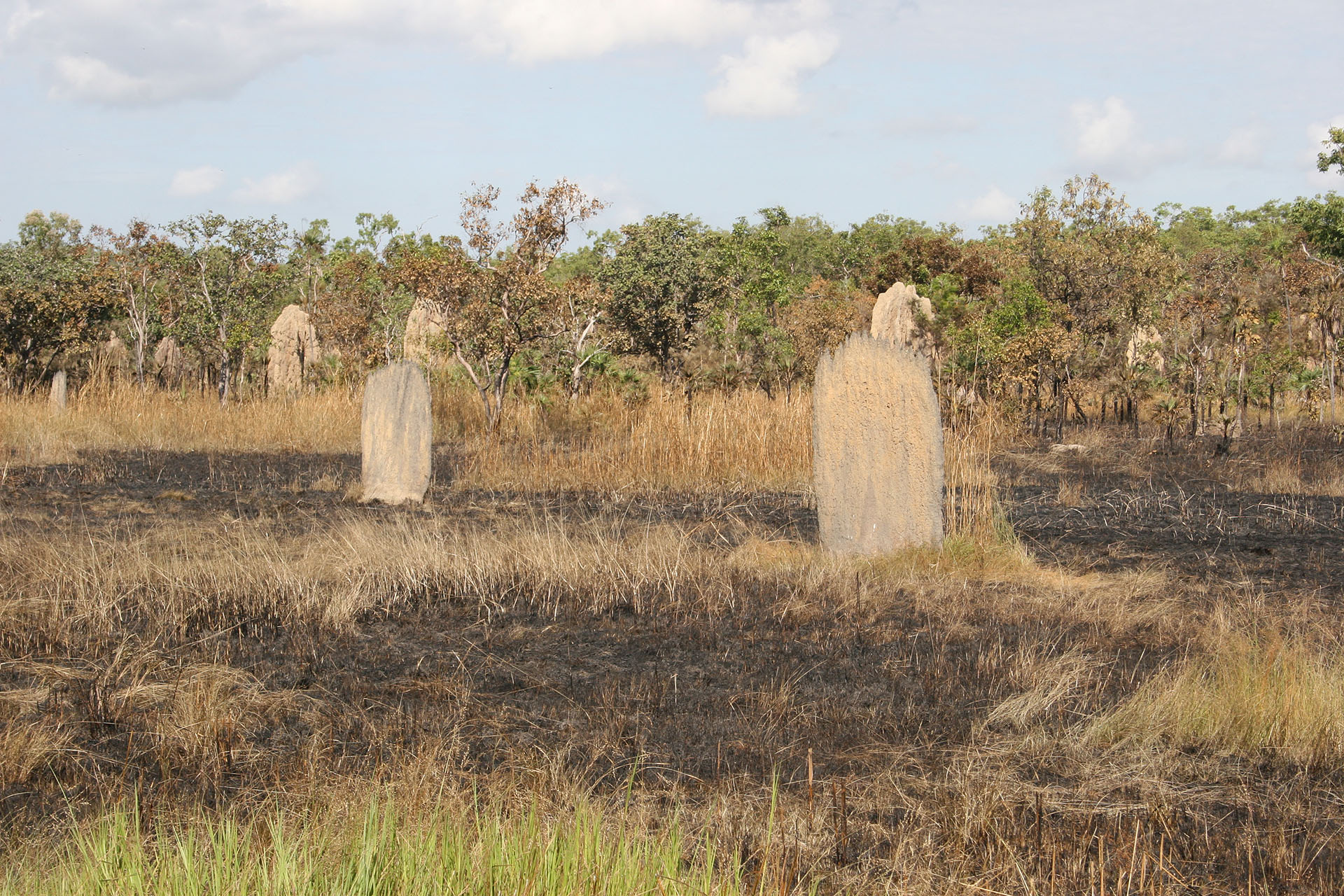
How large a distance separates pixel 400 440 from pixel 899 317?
825cm

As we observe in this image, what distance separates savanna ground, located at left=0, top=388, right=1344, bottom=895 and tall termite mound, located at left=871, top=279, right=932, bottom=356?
267 inches

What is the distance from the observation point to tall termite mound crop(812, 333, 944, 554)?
6480 millimetres

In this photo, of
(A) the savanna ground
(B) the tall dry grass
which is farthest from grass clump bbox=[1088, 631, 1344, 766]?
(B) the tall dry grass

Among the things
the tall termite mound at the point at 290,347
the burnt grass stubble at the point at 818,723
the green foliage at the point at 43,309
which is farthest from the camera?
the tall termite mound at the point at 290,347

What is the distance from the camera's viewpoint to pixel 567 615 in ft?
18.1

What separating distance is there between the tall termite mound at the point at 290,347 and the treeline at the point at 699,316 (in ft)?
0.65

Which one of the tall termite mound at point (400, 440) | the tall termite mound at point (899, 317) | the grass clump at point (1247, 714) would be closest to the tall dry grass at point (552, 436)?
the tall termite mound at point (400, 440)

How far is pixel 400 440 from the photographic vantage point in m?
9.05

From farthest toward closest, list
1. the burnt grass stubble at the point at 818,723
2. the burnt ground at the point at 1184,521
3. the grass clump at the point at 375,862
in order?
1. the burnt ground at the point at 1184,521
2. the burnt grass stubble at the point at 818,723
3. the grass clump at the point at 375,862

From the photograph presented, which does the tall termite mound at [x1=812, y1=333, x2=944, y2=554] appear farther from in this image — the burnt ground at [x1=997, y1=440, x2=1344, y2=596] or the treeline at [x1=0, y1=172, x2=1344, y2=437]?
the treeline at [x1=0, y1=172, x2=1344, y2=437]

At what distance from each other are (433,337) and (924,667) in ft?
37.5

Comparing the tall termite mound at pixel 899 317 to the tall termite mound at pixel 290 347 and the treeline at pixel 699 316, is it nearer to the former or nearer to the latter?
the treeline at pixel 699 316

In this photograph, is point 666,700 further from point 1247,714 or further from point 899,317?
point 899,317

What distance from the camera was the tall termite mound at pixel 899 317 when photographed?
1516cm
